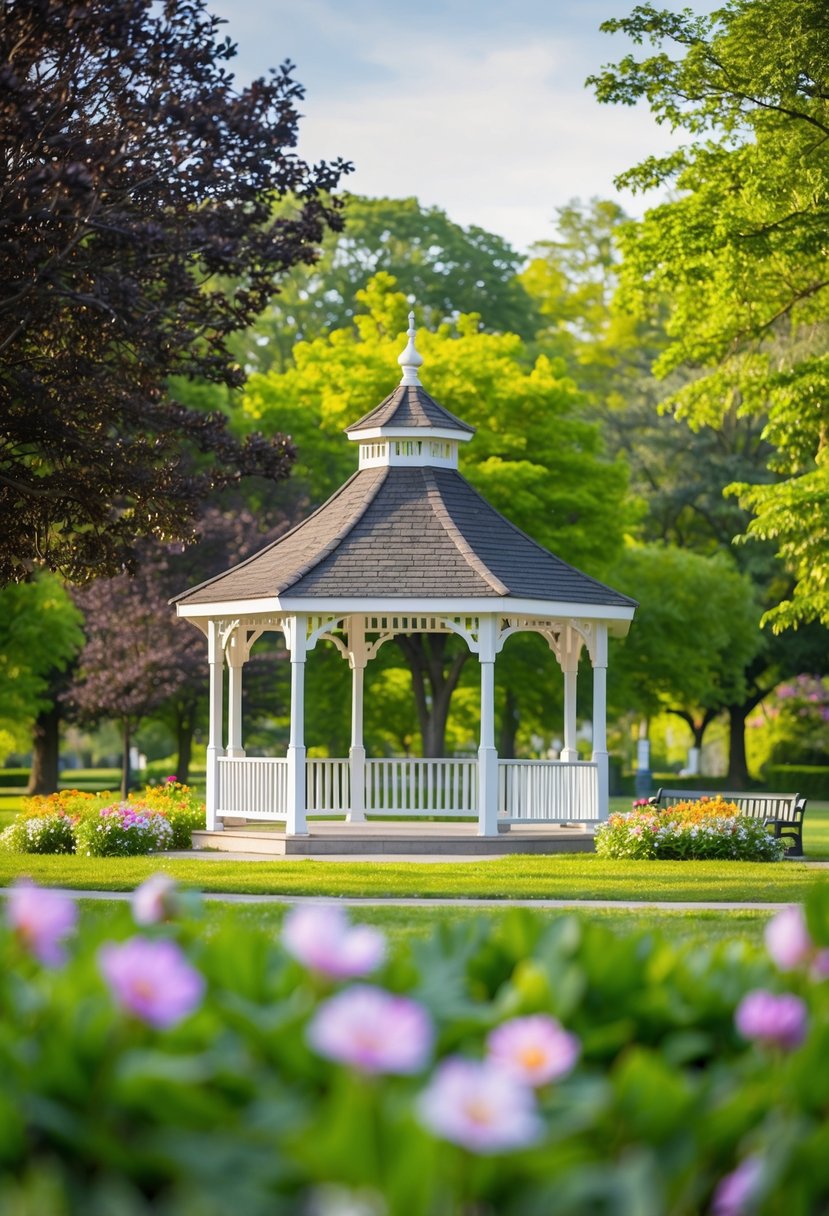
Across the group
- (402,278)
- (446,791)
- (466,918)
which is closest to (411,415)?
(446,791)

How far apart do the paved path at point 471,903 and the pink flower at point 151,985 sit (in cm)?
1010

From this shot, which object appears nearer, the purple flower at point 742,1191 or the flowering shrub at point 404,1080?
the flowering shrub at point 404,1080

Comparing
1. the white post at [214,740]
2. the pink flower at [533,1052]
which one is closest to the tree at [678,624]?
the white post at [214,740]

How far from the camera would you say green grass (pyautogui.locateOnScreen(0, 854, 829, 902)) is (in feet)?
50.2

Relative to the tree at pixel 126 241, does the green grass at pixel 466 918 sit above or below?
below

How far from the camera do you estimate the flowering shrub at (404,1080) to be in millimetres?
3082

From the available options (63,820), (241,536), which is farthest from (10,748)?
(63,820)

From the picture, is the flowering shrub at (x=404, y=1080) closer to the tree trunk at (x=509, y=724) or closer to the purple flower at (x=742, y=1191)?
the purple flower at (x=742, y=1191)

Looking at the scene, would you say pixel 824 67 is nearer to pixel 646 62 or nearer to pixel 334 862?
pixel 646 62

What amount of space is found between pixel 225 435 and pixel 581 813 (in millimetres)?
9361

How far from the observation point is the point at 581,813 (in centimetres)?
2306

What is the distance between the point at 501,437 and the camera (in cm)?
3453

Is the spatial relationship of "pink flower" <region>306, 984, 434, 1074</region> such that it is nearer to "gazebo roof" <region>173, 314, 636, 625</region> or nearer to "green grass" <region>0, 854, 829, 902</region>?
"green grass" <region>0, 854, 829, 902</region>

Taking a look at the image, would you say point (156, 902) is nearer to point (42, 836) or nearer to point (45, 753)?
point (42, 836)
